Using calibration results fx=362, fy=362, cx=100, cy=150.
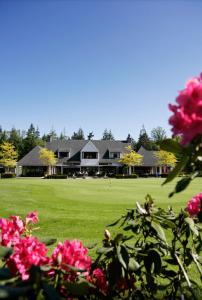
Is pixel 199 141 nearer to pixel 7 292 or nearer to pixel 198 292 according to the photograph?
pixel 7 292

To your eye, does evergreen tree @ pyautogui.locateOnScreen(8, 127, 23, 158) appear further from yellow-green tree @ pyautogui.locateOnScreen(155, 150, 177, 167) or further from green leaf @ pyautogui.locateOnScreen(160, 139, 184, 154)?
green leaf @ pyautogui.locateOnScreen(160, 139, 184, 154)

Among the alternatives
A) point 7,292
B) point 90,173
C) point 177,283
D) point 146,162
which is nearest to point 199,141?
point 7,292

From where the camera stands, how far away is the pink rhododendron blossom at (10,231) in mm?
2273

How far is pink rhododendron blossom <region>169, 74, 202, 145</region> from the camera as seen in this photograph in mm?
1619

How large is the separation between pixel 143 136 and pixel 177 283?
121067 millimetres

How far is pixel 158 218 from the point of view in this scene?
280 centimetres

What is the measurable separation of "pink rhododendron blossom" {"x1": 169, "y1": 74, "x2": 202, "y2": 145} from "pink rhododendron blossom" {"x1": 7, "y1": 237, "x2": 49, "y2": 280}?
100 cm

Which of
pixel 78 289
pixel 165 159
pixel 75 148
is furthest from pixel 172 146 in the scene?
pixel 75 148

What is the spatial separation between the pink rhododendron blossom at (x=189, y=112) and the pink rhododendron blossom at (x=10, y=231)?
1.27 meters

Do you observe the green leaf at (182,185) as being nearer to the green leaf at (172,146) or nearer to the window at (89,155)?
the green leaf at (172,146)

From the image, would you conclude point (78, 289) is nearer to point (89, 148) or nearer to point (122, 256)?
point (122, 256)

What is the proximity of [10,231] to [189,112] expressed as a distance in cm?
144

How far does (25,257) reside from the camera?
194 centimetres

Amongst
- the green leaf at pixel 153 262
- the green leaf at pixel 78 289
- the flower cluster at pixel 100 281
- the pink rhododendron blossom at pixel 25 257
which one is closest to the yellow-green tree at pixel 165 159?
the green leaf at pixel 153 262
